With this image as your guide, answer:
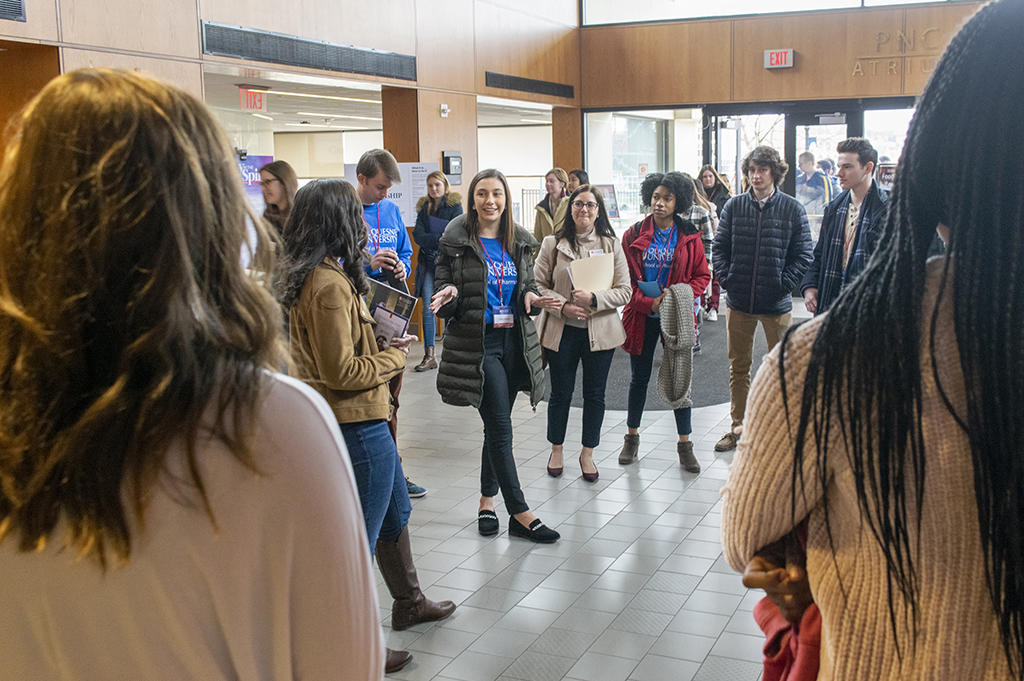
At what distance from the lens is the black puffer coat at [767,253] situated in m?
5.73

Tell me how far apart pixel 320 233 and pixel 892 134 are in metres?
11.3

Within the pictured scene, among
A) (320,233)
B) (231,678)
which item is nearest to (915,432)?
(231,678)

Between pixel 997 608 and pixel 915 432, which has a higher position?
pixel 915 432

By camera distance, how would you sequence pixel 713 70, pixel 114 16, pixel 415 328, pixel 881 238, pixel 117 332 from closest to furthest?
pixel 117 332 < pixel 881 238 < pixel 114 16 < pixel 415 328 < pixel 713 70

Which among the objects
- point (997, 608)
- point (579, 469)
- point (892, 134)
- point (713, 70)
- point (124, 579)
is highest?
point (713, 70)

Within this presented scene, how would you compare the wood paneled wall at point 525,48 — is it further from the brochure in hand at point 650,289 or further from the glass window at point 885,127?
the brochure in hand at point 650,289

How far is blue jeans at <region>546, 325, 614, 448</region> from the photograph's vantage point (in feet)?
17.1

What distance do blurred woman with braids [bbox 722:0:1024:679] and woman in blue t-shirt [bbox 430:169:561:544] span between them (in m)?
3.15

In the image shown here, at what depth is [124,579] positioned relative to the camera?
0.95 m

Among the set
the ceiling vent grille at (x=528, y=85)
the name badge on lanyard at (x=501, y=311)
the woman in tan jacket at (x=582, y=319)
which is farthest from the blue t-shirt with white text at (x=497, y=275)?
the ceiling vent grille at (x=528, y=85)

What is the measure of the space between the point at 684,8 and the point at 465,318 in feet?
34.3

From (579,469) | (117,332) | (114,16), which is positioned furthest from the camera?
(114,16)

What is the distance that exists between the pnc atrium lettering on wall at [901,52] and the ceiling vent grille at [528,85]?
4034 mm

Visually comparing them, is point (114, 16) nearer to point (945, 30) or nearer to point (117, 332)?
point (117, 332)
